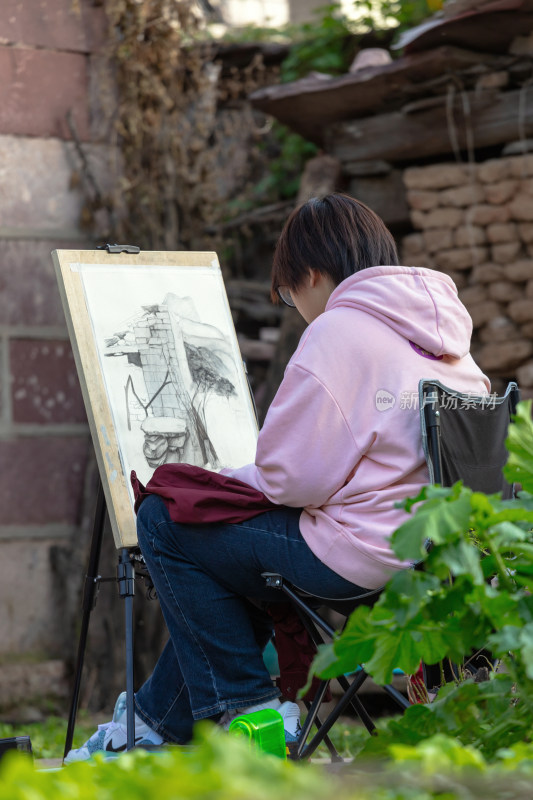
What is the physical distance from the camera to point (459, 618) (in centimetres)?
149

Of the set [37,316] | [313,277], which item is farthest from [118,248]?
[37,316]

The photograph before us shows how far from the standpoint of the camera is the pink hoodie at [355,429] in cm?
221

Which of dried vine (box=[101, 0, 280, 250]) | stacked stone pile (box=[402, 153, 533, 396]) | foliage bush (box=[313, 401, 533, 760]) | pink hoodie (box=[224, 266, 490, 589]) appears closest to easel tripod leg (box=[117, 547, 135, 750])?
pink hoodie (box=[224, 266, 490, 589])

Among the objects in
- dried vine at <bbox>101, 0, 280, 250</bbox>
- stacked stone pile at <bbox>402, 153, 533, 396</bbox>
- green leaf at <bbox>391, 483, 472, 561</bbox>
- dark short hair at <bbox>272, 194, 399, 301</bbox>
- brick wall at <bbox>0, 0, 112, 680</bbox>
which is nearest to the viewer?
green leaf at <bbox>391, 483, 472, 561</bbox>

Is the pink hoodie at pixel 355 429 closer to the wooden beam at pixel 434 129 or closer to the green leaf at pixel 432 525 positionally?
the green leaf at pixel 432 525

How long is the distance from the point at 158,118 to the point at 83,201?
0.53 m

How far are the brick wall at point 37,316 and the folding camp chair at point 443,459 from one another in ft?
8.16

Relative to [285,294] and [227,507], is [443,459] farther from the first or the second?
[285,294]

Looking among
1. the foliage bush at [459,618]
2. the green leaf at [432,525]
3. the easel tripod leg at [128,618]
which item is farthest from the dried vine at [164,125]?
the green leaf at [432,525]

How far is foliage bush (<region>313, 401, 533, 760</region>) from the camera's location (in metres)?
1.38

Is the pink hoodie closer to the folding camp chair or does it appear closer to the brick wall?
the folding camp chair

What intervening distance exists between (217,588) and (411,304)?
0.75 m

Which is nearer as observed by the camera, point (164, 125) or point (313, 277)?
point (313, 277)

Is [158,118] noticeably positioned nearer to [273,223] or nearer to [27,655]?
[273,223]
